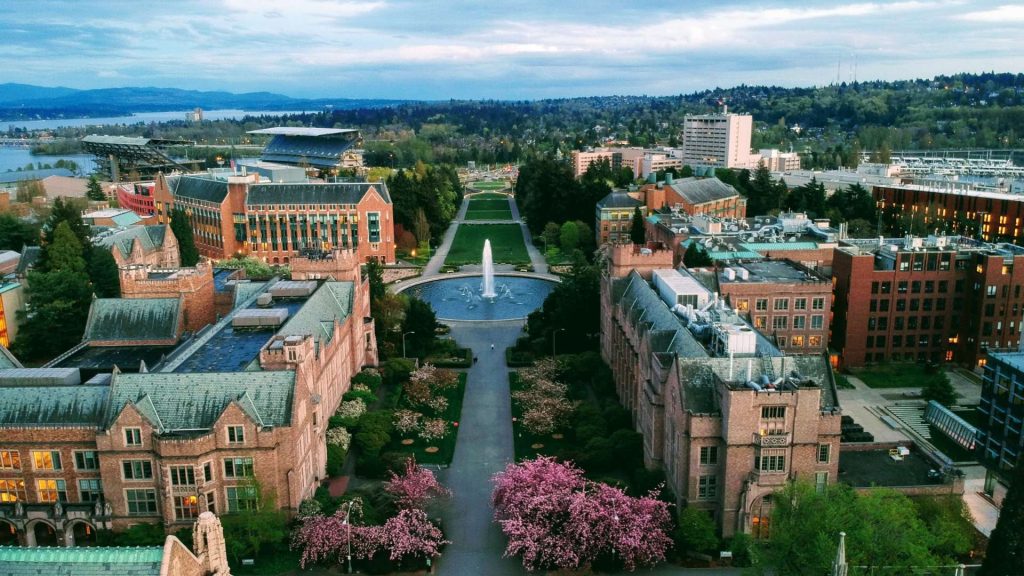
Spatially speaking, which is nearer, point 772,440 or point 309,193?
point 772,440

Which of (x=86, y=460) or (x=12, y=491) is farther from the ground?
(x=86, y=460)

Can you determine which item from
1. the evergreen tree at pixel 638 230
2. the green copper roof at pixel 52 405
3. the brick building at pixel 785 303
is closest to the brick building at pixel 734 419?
the brick building at pixel 785 303

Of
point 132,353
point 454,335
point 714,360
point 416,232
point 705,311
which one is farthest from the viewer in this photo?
point 416,232

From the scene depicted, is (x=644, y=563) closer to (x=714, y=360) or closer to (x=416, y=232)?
(x=714, y=360)

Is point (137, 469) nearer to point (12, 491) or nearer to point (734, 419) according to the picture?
point (12, 491)

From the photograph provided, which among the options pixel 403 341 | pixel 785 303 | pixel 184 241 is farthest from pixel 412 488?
pixel 184 241

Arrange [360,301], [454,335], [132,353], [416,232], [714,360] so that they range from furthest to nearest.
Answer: [416,232], [454,335], [360,301], [132,353], [714,360]

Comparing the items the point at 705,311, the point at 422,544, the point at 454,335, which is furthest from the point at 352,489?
the point at 454,335
